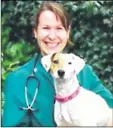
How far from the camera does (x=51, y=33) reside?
3.07 metres

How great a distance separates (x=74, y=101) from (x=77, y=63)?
0.28 metres

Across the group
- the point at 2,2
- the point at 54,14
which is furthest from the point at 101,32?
the point at 2,2

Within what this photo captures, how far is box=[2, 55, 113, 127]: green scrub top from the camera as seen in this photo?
3.06 metres

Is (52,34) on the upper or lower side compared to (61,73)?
upper

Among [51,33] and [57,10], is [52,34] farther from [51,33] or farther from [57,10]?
[57,10]

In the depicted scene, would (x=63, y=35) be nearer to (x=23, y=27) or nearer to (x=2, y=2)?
(x=23, y=27)

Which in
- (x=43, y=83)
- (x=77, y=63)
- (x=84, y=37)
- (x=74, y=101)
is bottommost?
(x=74, y=101)

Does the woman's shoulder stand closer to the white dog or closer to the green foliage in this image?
the green foliage

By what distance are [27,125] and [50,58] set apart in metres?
0.53

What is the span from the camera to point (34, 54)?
3.12 metres

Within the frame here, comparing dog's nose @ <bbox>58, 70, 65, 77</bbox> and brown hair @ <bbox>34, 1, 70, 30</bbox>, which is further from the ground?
brown hair @ <bbox>34, 1, 70, 30</bbox>

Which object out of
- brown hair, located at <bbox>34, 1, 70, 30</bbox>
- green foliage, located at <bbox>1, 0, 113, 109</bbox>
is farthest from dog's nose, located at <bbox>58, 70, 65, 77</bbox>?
brown hair, located at <bbox>34, 1, 70, 30</bbox>

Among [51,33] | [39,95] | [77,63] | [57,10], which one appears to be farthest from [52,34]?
[39,95]

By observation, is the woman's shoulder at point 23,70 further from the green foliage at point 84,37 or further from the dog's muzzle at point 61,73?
the dog's muzzle at point 61,73
